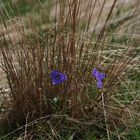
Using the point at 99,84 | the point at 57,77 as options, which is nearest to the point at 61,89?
the point at 57,77

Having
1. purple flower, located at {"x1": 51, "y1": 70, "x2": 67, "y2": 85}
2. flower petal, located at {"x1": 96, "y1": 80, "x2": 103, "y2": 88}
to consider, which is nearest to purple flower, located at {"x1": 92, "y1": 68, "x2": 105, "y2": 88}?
flower petal, located at {"x1": 96, "y1": 80, "x2": 103, "y2": 88}

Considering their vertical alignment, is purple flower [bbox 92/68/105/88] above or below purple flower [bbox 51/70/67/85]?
below

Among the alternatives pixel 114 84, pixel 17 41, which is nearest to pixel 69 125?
pixel 114 84

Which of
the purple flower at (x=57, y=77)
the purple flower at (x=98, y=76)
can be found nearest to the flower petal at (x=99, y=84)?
the purple flower at (x=98, y=76)

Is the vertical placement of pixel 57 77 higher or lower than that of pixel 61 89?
higher

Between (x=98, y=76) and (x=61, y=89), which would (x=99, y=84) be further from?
(x=61, y=89)

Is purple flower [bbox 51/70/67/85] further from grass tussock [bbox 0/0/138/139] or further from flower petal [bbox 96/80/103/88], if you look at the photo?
flower petal [bbox 96/80/103/88]

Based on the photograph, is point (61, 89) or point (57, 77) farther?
point (61, 89)

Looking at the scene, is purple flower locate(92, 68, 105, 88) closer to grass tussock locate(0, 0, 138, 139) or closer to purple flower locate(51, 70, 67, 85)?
grass tussock locate(0, 0, 138, 139)

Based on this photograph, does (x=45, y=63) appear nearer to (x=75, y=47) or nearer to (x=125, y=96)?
(x=75, y=47)
